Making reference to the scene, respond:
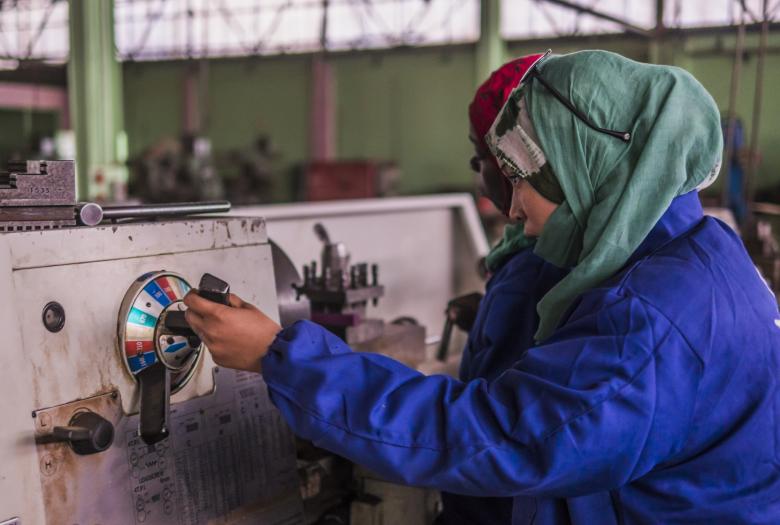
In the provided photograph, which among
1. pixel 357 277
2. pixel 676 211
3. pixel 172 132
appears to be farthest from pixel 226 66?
pixel 676 211

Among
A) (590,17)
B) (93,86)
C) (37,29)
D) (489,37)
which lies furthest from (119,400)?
(37,29)

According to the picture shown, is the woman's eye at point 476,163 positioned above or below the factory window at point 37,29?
below

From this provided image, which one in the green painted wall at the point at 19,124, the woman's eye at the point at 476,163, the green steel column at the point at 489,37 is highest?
the green steel column at the point at 489,37

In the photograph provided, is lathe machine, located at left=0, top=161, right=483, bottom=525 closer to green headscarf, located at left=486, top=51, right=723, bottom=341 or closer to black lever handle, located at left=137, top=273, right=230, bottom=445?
black lever handle, located at left=137, top=273, right=230, bottom=445

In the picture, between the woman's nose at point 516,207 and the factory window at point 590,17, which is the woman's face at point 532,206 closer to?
the woman's nose at point 516,207

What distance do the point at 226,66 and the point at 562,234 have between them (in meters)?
9.84

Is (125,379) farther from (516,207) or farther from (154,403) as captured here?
(516,207)

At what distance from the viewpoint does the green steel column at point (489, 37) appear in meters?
8.54

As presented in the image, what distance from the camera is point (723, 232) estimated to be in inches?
35.4

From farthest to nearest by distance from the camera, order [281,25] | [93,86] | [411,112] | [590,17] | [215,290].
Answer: [281,25]
[411,112]
[590,17]
[93,86]
[215,290]

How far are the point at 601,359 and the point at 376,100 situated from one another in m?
9.06

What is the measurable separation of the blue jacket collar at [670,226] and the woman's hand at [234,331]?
14.4 inches

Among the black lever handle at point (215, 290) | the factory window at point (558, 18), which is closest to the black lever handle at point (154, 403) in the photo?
the black lever handle at point (215, 290)

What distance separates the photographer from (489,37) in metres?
8.56
